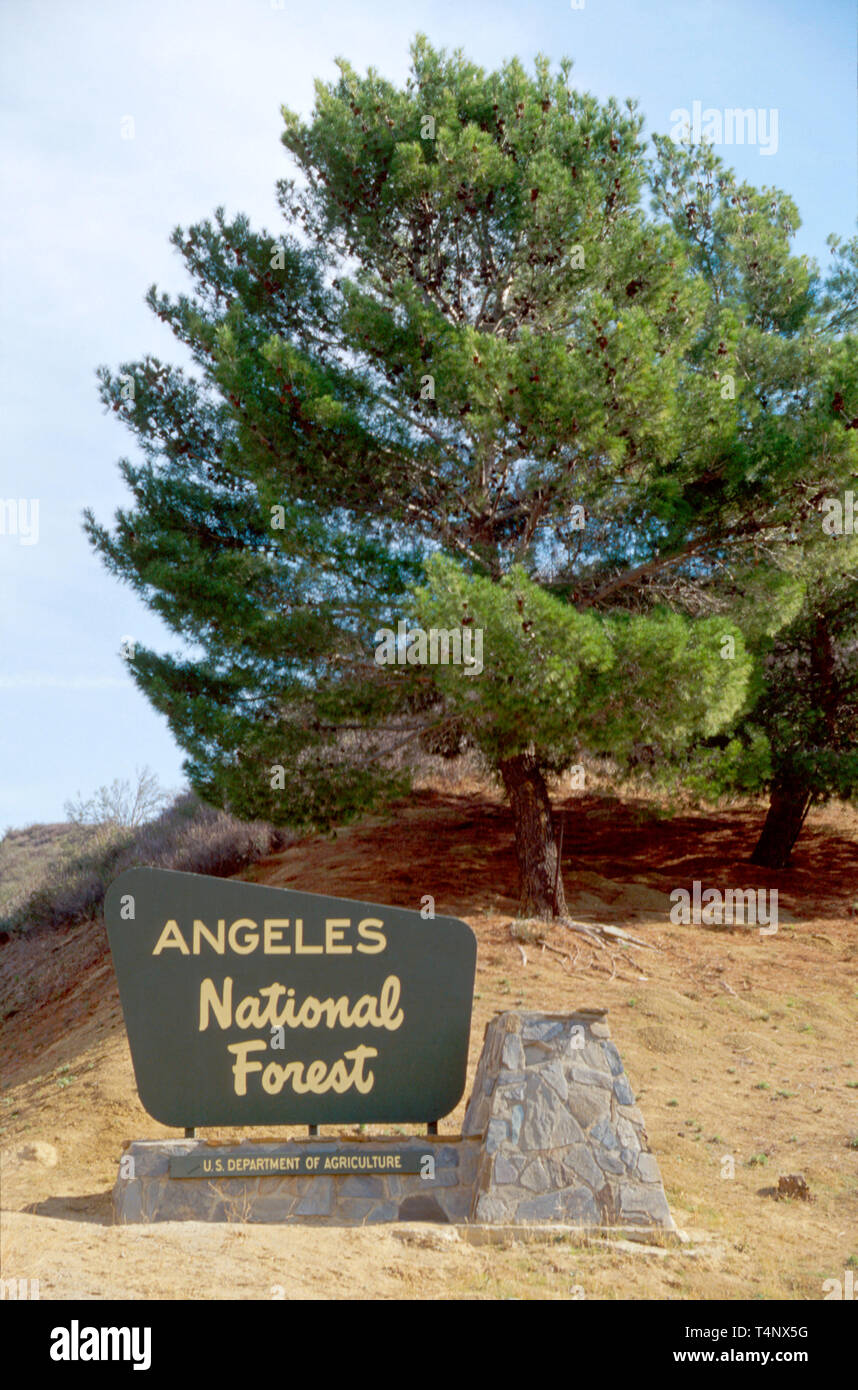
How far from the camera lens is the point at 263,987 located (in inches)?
273

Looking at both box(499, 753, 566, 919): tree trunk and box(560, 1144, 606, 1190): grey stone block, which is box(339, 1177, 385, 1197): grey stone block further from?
box(499, 753, 566, 919): tree trunk

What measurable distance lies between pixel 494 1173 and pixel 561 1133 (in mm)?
473

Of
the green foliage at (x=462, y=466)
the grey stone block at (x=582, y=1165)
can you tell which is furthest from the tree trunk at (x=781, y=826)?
the grey stone block at (x=582, y=1165)

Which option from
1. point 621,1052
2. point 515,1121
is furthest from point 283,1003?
point 621,1052

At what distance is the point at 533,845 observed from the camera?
13.8 meters

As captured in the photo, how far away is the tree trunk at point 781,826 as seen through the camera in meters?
17.9

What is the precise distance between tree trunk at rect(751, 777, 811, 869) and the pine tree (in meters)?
5.22

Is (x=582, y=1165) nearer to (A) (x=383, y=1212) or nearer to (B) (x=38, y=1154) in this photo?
(A) (x=383, y=1212)

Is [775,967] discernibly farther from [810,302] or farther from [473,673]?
[810,302]

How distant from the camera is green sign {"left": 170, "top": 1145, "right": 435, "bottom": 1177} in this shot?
658 cm

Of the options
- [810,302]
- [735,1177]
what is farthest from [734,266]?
[735,1177]

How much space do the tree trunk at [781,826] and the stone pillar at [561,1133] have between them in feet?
38.4

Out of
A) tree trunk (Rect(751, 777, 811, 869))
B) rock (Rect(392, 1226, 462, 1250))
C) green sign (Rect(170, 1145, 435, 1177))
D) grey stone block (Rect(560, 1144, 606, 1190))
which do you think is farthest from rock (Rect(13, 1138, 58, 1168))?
tree trunk (Rect(751, 777, 811, 869))

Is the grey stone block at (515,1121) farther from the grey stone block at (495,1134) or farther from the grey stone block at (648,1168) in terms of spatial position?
the grey stone block at (648,1168)
